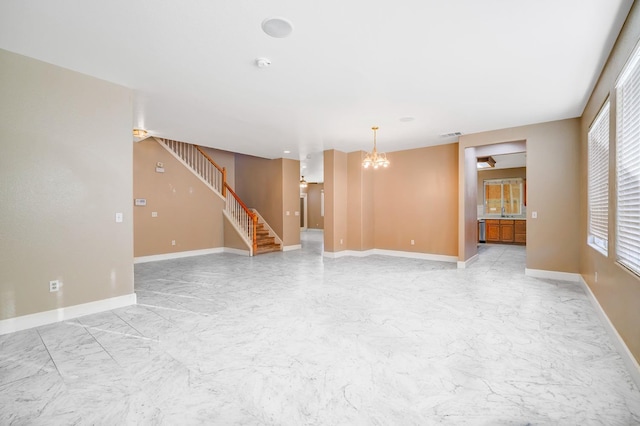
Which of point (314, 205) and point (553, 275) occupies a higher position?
point (314, 205)

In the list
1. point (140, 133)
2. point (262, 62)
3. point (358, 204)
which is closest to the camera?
point (262, 62)

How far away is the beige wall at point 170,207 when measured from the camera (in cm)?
755

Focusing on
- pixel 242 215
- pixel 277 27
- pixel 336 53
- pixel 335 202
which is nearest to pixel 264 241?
pixel 242 215

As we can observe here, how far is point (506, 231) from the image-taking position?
1050cm

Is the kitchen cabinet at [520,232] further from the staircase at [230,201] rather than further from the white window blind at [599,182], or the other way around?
the staircase at [230,201]

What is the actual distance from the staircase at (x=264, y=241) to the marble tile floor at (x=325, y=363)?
4.33 m

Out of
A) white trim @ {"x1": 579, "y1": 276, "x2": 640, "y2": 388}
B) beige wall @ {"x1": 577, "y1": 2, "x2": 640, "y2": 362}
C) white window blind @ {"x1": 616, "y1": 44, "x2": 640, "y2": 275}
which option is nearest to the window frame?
beige wall @ {"x1": 577, "y1": 2, "x2": 640, "y2": 362}

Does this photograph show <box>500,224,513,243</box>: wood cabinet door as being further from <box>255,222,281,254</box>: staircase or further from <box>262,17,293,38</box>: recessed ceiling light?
<box>262,17,293,38</box>: recessed ceiling light

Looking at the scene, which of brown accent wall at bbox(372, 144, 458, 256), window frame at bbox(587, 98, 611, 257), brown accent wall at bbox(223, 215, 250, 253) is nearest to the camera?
window frame at bbox(587, 98, 611, 257)

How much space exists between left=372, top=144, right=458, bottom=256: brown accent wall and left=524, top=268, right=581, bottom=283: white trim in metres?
1.80

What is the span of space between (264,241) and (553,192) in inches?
285

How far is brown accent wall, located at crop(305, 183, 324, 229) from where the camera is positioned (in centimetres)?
1678

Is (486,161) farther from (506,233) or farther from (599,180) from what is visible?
(599,180)

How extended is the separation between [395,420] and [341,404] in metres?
Result: 0.35
